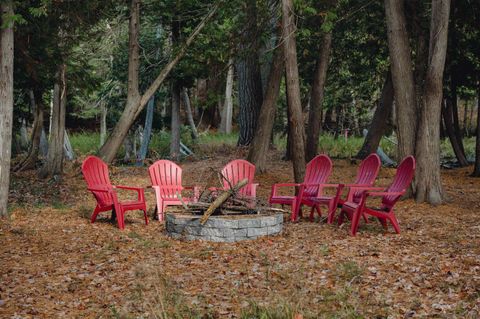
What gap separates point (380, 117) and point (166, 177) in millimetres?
7296

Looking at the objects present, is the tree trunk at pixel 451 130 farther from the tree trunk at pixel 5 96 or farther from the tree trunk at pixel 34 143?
the tree trunk at pixel 5 96

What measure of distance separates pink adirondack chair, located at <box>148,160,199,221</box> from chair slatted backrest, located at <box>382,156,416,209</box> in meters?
2.96

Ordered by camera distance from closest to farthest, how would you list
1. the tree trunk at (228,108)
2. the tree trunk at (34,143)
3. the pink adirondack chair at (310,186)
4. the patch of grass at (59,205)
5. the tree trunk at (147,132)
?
the pink adirondack chair at (310,186)
the patch of grass at (59,205)
the tree trunk at (34,143)
the tree trunk at (147,132)
the tree trunk at (228,108)

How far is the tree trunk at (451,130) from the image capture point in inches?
650

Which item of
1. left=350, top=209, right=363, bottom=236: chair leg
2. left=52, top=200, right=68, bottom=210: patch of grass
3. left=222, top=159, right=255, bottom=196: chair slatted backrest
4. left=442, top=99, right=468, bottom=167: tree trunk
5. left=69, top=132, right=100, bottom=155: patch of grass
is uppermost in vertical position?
left=442, top=99, right=468, bottom=167: tree trunk

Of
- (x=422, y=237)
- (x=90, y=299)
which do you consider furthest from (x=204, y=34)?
(x=90, y=299)

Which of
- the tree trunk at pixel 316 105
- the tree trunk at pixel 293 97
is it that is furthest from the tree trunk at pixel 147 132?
the tree trunk at pixel 293 97

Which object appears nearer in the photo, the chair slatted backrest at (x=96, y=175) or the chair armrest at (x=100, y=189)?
the chair armrest at (x=100, y=189)

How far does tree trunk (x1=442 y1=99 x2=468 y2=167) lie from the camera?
54.1 ft

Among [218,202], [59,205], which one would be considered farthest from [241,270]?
[59,205]

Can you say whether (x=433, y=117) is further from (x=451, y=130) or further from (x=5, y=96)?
(x=5, y=96)

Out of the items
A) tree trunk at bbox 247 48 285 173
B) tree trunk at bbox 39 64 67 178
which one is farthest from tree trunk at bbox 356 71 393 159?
tree trunk at bbox 39 64 67 178

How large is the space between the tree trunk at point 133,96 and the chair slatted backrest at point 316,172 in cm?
437

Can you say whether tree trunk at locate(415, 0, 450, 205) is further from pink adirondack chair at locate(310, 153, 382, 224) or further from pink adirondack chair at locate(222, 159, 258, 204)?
pink adirondack chair at locate(222, 159, 258, 204)
